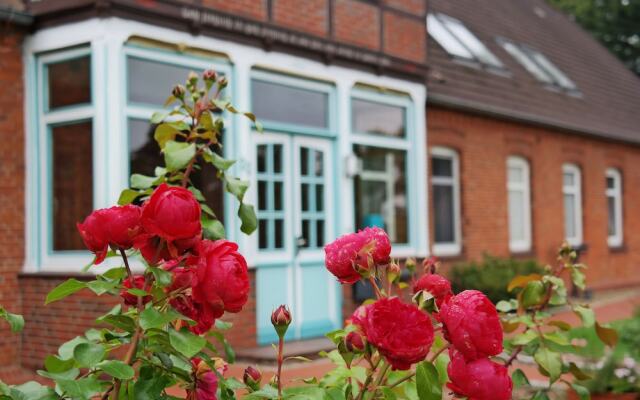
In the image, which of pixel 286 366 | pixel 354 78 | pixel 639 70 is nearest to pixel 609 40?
pixel 639 70

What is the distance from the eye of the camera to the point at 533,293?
9.01 ft

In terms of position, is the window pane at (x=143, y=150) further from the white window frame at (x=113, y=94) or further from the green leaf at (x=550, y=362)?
the green leaf at (x=550, y=362)

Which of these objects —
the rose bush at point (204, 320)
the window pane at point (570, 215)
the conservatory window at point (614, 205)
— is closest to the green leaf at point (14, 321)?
the rose bush at point (204, 320)

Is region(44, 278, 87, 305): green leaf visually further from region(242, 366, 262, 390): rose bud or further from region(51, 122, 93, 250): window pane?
region(51, 122, 93, 250): window pane

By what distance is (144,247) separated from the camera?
1.55 metres

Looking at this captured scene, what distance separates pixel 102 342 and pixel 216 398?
27cm

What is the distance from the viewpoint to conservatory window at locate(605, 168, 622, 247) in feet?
55.6

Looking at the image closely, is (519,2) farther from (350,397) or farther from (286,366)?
(350,397)

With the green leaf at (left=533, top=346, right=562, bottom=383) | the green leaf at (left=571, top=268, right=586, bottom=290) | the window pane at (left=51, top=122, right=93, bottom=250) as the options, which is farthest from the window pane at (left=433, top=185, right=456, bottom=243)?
the green leaf at (left=533, top=346, right=562, bottom=383)

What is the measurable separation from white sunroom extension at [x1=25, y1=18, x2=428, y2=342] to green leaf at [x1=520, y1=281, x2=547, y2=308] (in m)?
4.97

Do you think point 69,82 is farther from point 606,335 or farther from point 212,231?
point 212,231

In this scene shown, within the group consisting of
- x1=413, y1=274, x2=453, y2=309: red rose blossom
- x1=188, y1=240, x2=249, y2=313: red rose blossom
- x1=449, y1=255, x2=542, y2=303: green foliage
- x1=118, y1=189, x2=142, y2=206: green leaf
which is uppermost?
x1=118, y1=189, x2=142, y2=206: green leaf

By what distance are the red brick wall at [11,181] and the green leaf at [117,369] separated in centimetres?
634

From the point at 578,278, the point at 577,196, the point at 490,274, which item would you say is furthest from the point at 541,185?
the point at 578,278
